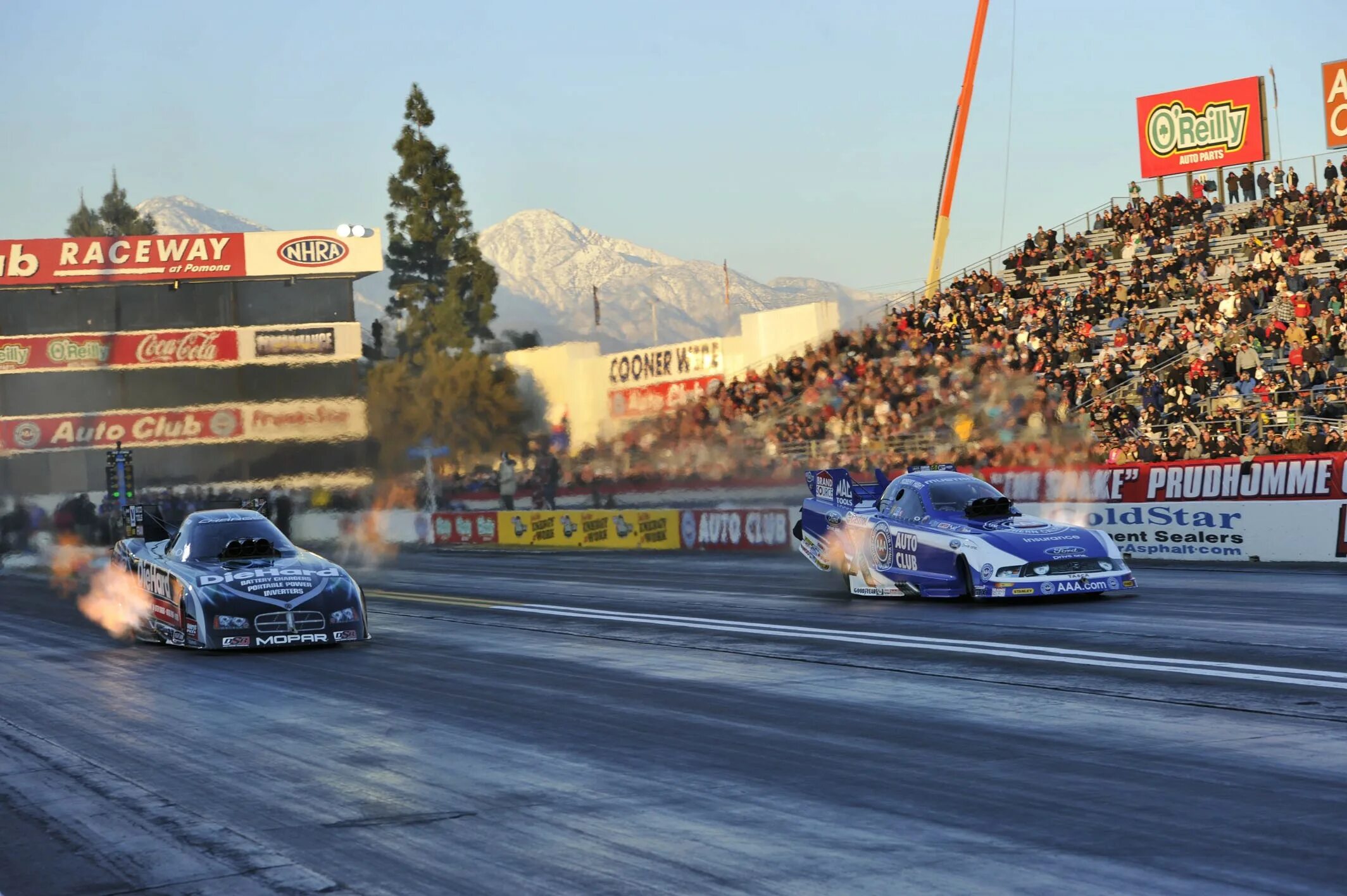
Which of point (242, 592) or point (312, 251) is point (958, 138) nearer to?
point (312, 251)

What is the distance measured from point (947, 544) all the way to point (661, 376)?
28650 millimetres

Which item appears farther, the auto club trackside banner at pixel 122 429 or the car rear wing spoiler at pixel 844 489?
the auto club trackside banner at pixel 122 429

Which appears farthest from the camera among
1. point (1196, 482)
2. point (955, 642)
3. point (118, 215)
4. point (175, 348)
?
point (118, 215)

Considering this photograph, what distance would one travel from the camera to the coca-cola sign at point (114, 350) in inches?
2459

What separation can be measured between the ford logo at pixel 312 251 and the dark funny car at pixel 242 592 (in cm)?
5078

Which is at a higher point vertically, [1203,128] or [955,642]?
[1203,128]

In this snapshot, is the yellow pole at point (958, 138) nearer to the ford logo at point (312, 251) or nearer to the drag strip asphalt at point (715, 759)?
the ford logo at point (312, 251)

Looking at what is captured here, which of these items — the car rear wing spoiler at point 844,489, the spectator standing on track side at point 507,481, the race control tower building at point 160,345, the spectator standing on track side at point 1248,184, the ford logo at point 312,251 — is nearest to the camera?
the car rear wing spoiler at point 844,489

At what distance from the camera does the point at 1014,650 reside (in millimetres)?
13625

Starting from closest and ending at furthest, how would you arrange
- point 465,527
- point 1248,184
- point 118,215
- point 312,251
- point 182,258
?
point 1248,184, point 465,527, point 182,258, point 312,251, point 118,215

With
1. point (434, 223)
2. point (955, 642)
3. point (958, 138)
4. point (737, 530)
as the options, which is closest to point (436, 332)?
point (434, 223)

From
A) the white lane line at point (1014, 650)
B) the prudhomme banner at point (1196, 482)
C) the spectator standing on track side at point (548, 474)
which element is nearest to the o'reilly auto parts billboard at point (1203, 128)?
the spectator standing on track side at point (548, 474)

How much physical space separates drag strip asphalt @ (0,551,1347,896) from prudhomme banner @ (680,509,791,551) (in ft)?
49.9

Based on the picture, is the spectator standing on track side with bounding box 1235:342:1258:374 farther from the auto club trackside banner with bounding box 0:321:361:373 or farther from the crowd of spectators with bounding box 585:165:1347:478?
the auto club trackside banner with bounding box 0:321:361:373
